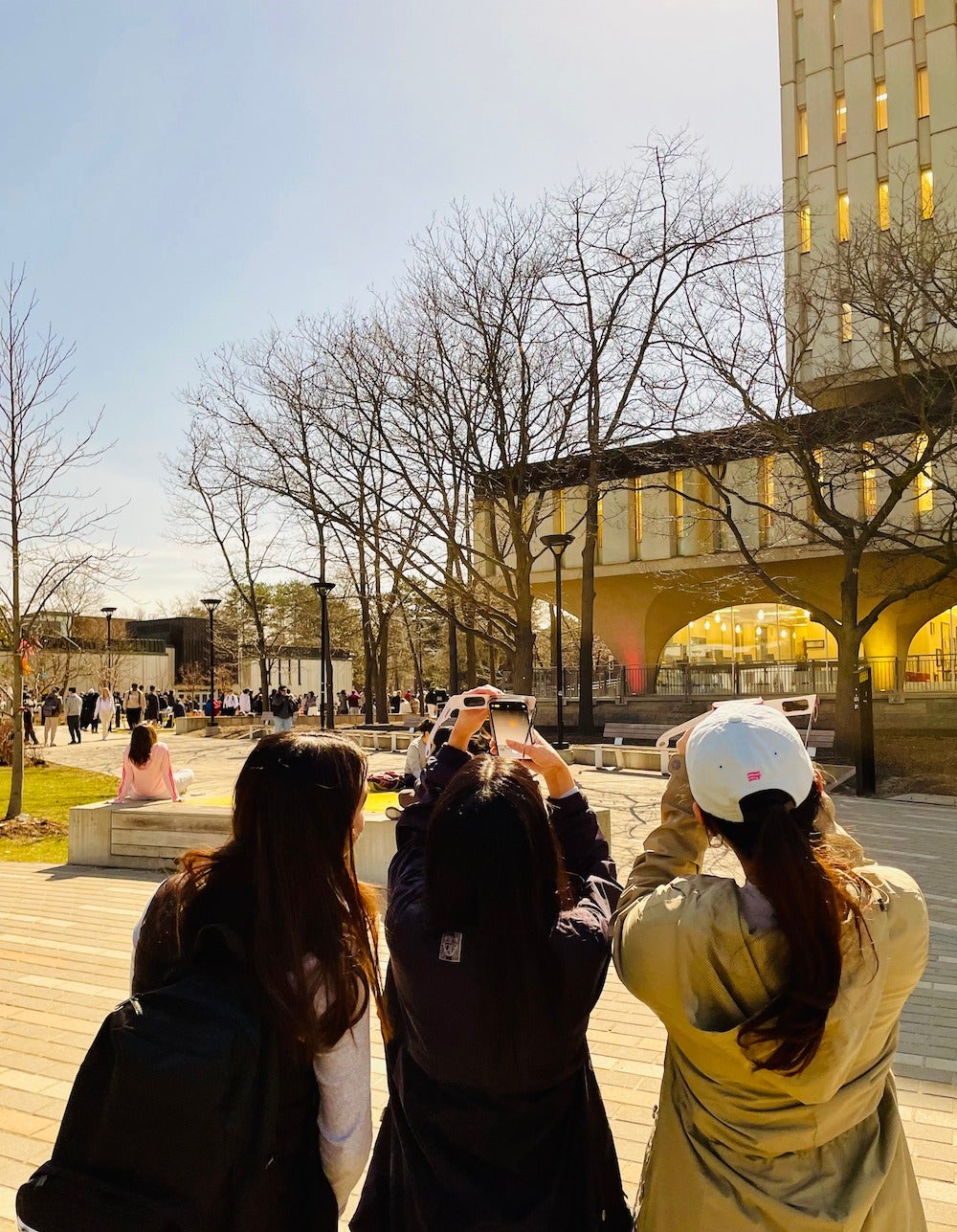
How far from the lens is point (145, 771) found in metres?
10.6

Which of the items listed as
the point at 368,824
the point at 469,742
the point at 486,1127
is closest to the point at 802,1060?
the point at 486,1127

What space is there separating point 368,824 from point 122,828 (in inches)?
117

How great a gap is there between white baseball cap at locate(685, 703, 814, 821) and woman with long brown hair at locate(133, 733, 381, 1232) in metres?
0.71

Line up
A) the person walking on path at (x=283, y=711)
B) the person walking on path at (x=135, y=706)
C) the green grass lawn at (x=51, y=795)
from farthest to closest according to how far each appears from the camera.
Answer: the person walking on path at (x=135, y=706)
the person walking on path at (x=283, y=711)
the green grass lawn at (x=51, y=795)

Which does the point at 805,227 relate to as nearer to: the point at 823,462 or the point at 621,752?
the point at 823,462

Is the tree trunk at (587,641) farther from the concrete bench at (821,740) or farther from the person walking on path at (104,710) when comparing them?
the person walking on path at (104,710)

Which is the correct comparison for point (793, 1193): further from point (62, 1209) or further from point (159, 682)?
point (159, 682)

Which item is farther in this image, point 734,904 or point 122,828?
point 122,828

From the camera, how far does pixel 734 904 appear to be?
1.73 metres

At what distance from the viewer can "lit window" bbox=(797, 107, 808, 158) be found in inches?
1239

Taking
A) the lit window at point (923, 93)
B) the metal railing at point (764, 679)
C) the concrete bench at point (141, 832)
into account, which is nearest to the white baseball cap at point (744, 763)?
the concrete bench at point (141, 832)

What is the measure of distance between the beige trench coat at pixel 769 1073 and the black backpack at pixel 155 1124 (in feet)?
2.55

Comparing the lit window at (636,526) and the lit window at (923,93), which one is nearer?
the lit window at (923,93)

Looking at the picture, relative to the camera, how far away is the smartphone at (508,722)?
2.45 m
